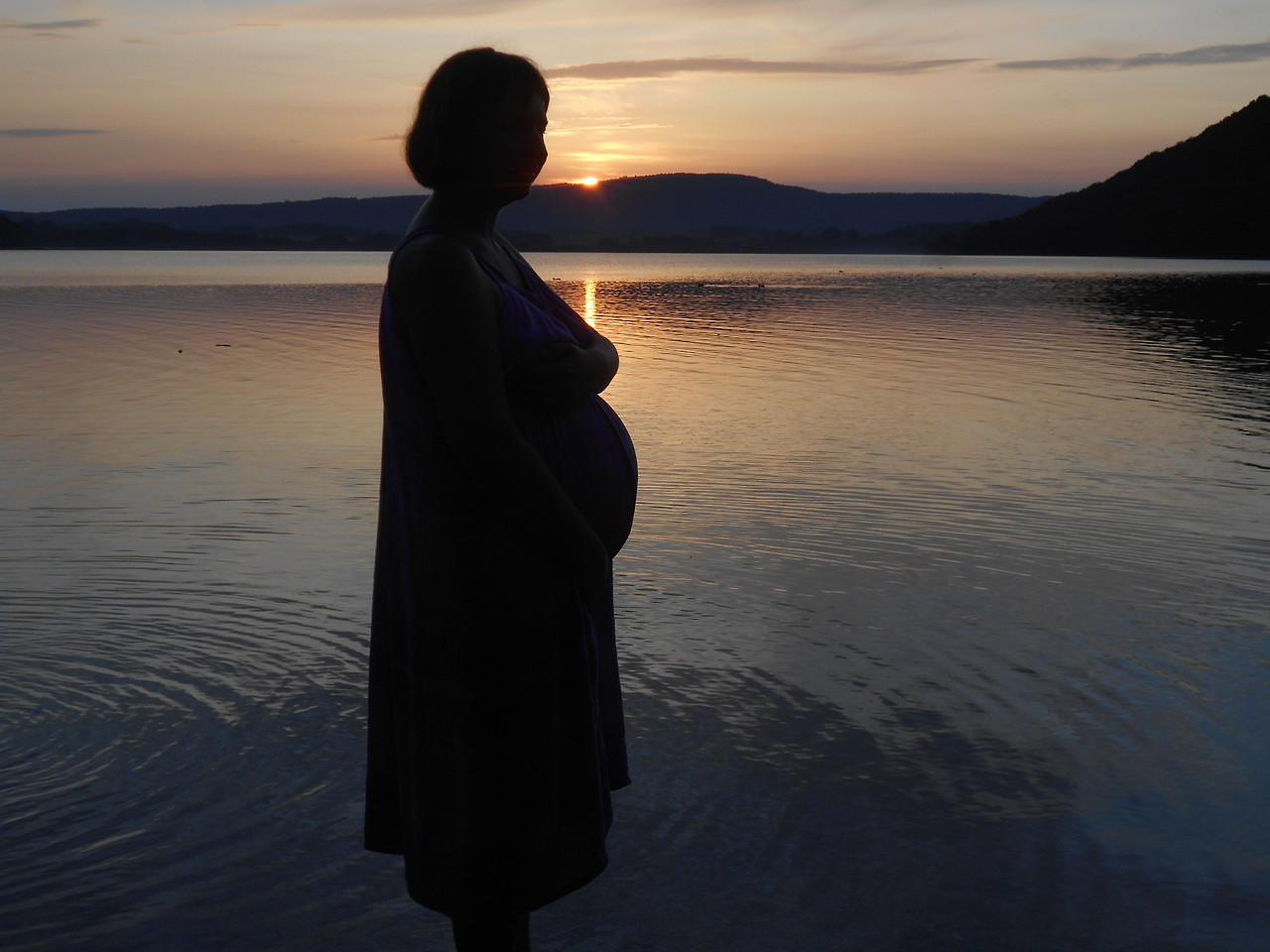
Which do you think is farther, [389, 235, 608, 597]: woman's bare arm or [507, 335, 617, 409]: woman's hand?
[507, 335, 617, 409]: woman's hand

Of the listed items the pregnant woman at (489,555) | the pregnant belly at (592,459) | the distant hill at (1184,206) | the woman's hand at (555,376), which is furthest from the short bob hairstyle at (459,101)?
the distant hill at (1184,206)

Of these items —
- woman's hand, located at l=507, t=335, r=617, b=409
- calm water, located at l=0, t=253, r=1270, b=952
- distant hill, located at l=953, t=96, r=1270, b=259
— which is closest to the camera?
woman's hand, located at l=507, t=335, r=617, b=409

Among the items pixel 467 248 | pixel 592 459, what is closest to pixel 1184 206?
pixel 592 459

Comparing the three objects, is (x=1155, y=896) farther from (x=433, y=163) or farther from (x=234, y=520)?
(x=234, y=520)

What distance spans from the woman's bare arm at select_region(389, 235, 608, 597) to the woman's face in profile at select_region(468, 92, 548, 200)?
0.21 meters

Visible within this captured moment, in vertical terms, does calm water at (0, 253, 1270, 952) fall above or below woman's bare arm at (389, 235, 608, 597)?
below

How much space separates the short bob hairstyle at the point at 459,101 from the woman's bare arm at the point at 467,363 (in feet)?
0.67

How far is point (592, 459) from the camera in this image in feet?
7.74

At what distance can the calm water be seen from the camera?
135 inches

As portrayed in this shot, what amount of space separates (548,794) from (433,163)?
1221 mm

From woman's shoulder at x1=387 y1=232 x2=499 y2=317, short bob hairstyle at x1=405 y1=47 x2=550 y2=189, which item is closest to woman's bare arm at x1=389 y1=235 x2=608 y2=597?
woman's shoulder at x1=387 y1=232 x2=499 y2=317

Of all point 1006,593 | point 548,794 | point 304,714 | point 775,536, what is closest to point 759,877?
point 548,794

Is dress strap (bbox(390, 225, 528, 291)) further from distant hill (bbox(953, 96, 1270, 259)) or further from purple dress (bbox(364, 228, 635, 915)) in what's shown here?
distant hill (bbox(953, 96, 1270, 259))

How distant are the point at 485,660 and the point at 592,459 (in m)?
0.45
